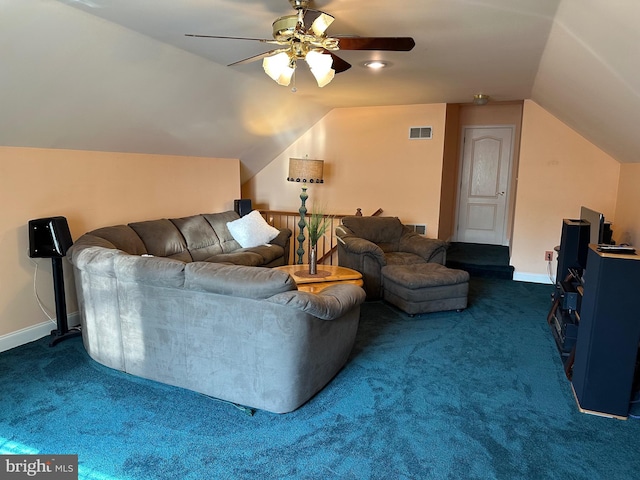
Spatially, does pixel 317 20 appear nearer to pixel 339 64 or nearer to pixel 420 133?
pixel 339 64

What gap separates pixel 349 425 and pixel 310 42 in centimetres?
225

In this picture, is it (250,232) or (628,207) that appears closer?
(628,207)

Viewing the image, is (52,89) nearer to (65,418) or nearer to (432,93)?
(65,418)

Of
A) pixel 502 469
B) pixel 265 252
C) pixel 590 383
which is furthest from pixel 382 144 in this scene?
pixel 502 469

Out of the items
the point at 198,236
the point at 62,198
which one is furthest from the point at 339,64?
the point at 198,236

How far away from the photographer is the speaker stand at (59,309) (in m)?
3.35

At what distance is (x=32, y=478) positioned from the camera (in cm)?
196

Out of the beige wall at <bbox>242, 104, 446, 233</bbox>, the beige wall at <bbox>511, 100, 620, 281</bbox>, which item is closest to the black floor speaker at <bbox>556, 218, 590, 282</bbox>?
the beige wall at <bbox>511, 100, 620, 281</bbox>

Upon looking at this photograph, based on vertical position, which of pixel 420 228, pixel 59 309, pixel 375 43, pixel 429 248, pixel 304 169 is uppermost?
pixel 375 43

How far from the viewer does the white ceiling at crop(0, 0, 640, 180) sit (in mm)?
2484

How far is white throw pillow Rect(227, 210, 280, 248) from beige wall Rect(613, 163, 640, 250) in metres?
3.95

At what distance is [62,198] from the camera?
3.62m

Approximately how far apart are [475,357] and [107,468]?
2.63 meters

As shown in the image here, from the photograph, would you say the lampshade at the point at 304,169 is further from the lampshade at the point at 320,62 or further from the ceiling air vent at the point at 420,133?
the lampshade at the point at 320,62
